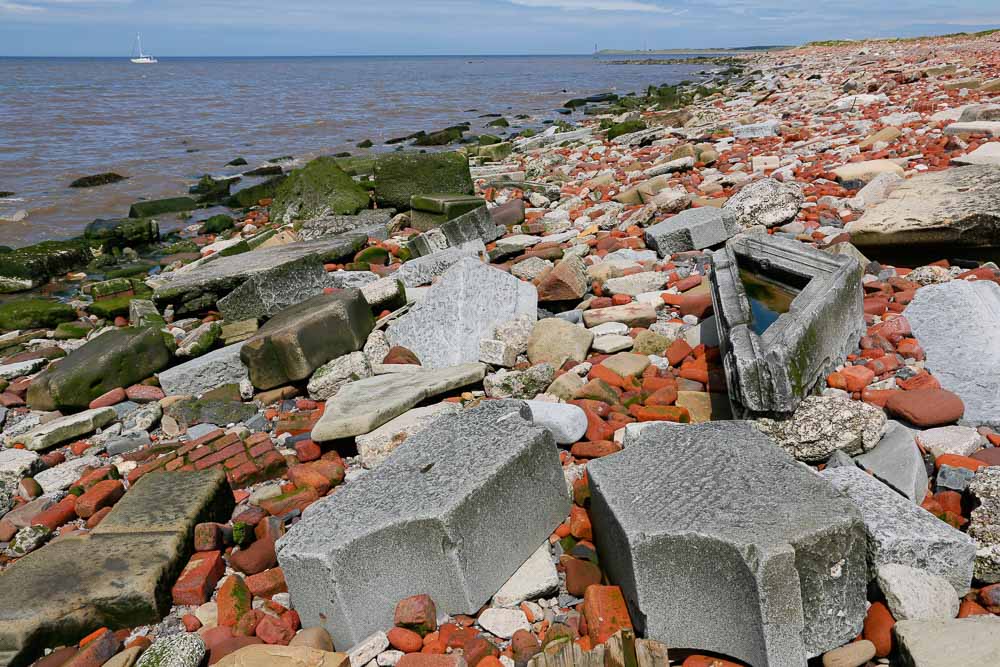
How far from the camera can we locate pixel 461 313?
4508 millimetres

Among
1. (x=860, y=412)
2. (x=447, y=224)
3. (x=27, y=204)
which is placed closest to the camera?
(x=860, y=412)

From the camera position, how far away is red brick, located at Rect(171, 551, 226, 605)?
2.62 m

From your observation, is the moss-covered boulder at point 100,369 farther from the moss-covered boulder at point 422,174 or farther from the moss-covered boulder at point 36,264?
the moss-covered boulder at point 422,174

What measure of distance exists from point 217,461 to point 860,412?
A: 3051mm

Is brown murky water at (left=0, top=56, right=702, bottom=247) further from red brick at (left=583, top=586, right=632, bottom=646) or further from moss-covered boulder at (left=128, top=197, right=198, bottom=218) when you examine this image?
red brick at (left=583, top=586, right=632, bottom=646)

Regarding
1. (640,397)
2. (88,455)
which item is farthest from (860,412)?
(88,455)

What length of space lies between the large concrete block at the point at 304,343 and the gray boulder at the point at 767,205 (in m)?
3.32

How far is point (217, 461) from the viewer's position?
356cm

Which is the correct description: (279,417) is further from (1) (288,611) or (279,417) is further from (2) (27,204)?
(2) (27,204)

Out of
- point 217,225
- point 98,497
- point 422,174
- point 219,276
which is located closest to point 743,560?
point 98,497

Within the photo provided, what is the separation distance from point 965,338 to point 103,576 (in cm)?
398

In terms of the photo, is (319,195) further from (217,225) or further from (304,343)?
(304,343)

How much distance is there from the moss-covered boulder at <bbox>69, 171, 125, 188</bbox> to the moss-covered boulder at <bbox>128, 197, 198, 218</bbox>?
2943mm

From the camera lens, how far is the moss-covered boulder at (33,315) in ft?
22.1
